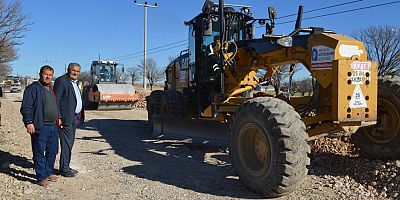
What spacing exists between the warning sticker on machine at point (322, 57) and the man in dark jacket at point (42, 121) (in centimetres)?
389

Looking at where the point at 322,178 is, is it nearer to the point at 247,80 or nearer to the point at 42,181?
the point at 247,80

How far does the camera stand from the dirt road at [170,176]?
5.70 m

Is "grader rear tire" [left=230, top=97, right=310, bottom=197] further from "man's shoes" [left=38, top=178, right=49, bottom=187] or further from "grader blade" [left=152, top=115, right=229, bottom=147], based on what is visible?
"man's shoes" [left=38, top=178, right=49, bottom=187]

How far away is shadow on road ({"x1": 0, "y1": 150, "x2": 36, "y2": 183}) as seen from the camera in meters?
6.50

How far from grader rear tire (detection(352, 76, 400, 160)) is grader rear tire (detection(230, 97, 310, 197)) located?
193 cm

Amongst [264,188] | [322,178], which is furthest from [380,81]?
[264,188]

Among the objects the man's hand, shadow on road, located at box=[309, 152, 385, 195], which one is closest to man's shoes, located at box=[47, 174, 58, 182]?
the man's hand

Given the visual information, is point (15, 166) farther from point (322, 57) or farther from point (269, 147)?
point (322, 57)

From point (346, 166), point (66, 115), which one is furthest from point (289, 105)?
point (66, 115)

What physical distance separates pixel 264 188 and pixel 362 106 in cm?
170

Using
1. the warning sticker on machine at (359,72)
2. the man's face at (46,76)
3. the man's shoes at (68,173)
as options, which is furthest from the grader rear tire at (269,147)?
the man's face at (46,76)

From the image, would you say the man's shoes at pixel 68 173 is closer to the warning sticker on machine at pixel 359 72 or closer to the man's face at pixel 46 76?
the man's face at pixel 46 76

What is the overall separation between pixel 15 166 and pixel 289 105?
4.67 m

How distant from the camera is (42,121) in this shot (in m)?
6.14
